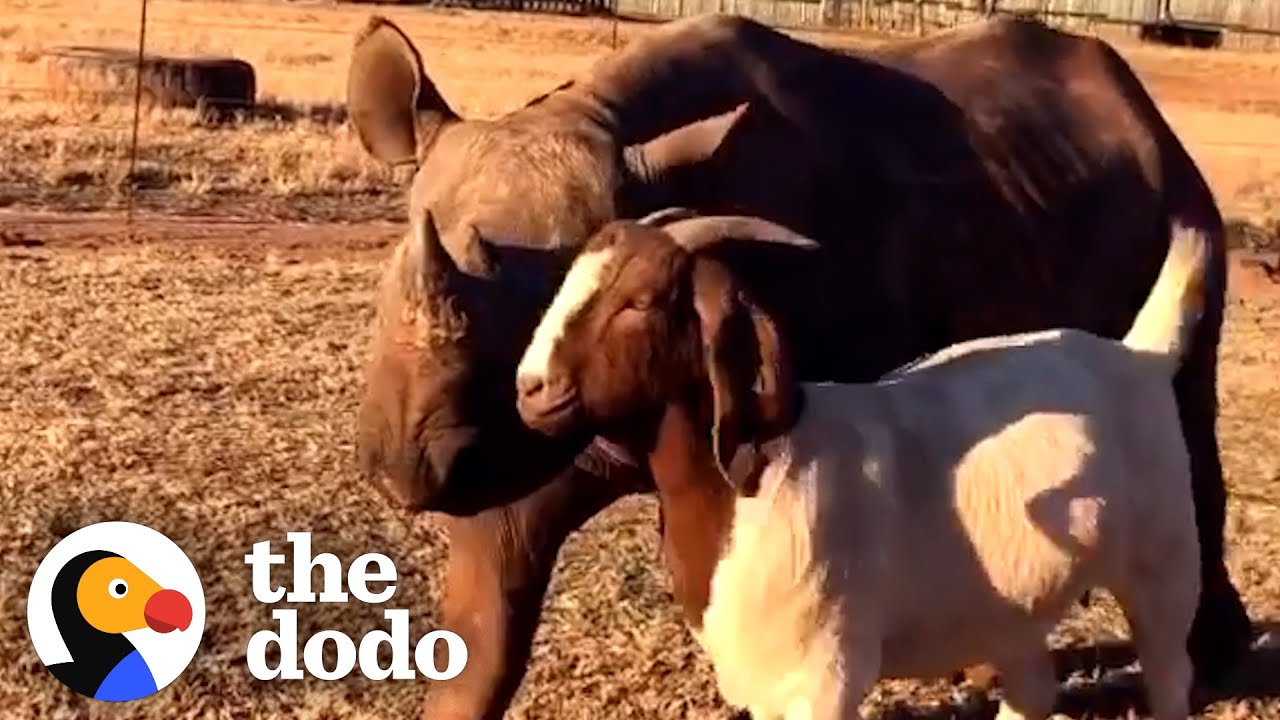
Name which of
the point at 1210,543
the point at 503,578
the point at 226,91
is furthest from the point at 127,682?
the point at 226,91

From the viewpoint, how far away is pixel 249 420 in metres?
8.77

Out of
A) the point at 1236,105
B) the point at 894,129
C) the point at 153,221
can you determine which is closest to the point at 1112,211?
the point at 894,129

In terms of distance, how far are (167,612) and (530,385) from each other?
2523mm

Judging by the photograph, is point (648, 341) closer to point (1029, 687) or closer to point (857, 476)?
point (857, 476)

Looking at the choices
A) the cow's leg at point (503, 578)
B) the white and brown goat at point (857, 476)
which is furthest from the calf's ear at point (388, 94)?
the white and brown goat at point (857, 476)

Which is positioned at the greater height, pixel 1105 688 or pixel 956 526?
pixel 956 526

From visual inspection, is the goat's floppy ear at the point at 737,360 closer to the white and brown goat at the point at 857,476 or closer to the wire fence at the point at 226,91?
the white and brown goat at the point at 857,476

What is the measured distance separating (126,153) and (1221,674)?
10.9m

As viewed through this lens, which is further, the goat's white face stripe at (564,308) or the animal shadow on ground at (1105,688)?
the animal shadow on ground at (1105,688)

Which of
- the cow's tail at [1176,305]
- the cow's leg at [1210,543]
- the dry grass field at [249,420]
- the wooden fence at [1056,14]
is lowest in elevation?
the wooden fence at [1056,14]

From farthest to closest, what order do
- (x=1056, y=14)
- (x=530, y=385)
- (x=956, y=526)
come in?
(x=1056, y=14), (x=956, y=526), (x=530, y=385)

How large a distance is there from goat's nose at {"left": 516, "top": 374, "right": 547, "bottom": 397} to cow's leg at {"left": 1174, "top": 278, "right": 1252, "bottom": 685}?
2.78 meters

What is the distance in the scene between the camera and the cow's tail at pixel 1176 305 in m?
5.54

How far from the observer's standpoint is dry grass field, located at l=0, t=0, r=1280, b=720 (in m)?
6.46
